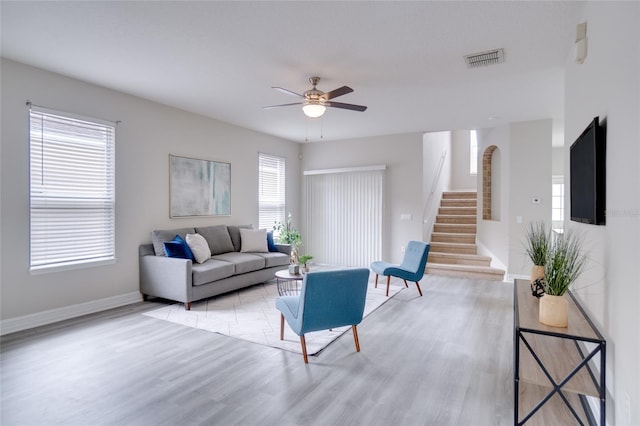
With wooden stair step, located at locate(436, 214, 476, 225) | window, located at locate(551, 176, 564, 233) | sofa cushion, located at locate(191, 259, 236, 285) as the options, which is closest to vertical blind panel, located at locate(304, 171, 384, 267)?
wooden stair step, located at locate(436, 214, 476, 225)

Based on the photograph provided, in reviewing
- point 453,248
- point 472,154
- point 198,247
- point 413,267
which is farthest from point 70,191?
point 472,154

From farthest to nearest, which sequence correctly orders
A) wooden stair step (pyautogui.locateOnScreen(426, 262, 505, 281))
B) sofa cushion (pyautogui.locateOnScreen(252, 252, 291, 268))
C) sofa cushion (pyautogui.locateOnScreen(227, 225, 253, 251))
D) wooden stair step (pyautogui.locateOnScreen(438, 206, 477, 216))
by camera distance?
wooden stair step (pyautogui.locateOnScreen(438, 206, 477, 216)) → wooden stair step (pyautogui.locateOnScreen(426, 262, 505, 281)) → sofa cushion (pyautogui.locateOnScreen(227, 225, 253, 251)) → sofa cushion (pyautogui.locateOnScreen(252, 252, 291, 268))

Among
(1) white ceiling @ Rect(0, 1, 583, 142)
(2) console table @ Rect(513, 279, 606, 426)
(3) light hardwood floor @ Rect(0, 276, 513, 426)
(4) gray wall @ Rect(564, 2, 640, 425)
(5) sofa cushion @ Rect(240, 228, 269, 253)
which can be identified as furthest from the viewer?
(5) sofa cushion @ Rect(240, 228, 269, 253)

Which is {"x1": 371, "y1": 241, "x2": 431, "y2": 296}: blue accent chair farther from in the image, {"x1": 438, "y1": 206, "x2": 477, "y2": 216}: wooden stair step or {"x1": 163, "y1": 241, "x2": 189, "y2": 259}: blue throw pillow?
{"x1": 438, "y1": 206, "x2": 477, "y2": 216}: wooden stair step

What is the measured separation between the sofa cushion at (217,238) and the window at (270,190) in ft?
3.93

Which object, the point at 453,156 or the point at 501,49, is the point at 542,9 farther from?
the point at 453,156

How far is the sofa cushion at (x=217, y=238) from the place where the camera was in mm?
5262

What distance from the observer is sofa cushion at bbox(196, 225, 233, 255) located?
17.3ft

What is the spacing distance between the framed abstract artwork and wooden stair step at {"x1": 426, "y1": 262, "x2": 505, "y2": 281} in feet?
13.0

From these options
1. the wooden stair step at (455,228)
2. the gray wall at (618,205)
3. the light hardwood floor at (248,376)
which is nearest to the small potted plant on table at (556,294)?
the gray wall at (618,205)

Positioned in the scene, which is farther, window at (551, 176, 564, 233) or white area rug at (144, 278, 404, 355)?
window at (551, 176, 564, 233)

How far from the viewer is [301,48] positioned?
3.09 metres

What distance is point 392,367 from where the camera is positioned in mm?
2746

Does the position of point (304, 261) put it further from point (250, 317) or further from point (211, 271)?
point (211, 271)
